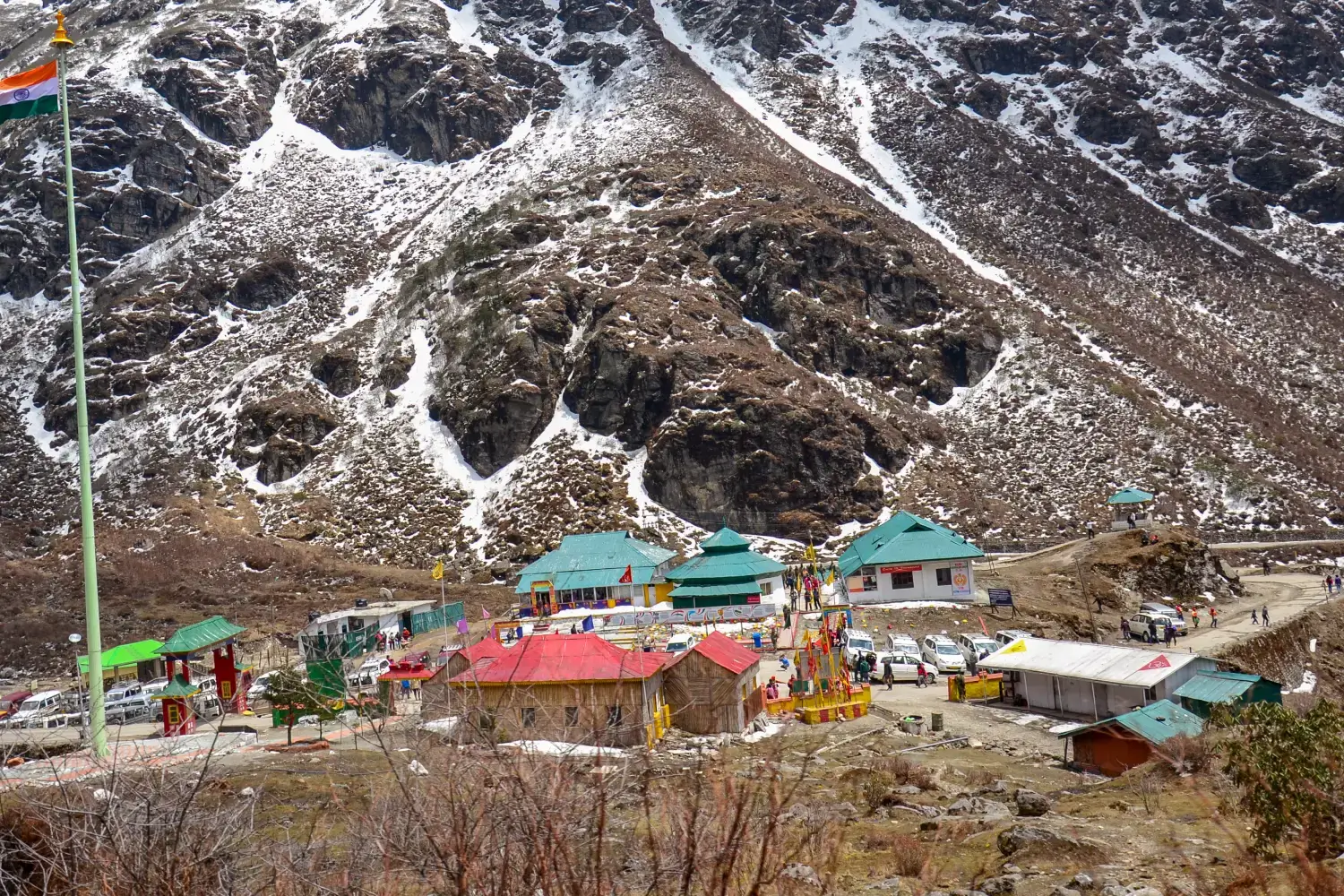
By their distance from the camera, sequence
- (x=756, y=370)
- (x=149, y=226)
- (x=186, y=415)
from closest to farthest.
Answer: (x=756, y=370) < (x=186, y=415) < (x=149, y=226)

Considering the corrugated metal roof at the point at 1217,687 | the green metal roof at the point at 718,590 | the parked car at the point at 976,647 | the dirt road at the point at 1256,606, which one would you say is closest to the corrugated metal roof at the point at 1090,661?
the corrugated metal roof at the point at 1217,687

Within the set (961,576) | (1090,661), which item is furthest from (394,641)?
(1090,661)

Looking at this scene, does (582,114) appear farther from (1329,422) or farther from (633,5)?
(1329,422)

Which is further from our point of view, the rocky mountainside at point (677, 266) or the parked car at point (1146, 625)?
the rocky mountainside at point (677, 266)

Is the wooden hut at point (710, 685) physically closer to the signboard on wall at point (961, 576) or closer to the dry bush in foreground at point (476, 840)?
the dry bush in foreground at point (476, 840)

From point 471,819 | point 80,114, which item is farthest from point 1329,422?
point 80,114

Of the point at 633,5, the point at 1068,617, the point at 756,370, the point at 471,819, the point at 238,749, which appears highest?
the point at 633,5
